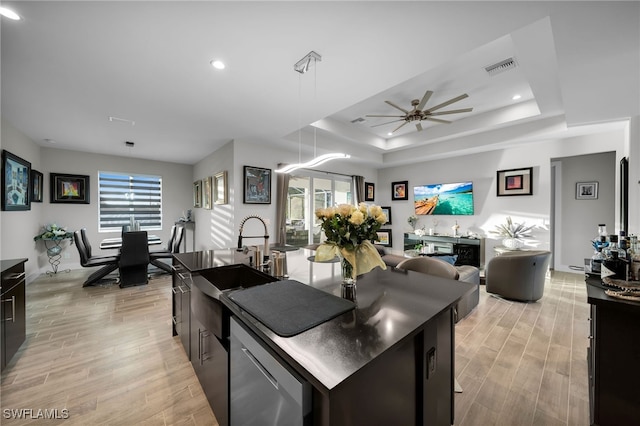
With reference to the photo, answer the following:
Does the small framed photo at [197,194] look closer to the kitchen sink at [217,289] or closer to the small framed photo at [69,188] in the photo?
the small framed photo at [69,188]

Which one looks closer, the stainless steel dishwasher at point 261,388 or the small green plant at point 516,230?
the stainless steel dishwasher at point 261,388

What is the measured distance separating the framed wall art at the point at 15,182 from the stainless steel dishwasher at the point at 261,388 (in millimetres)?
4579

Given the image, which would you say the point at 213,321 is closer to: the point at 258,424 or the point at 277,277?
the point at 277,277

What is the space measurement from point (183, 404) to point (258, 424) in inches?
42.7

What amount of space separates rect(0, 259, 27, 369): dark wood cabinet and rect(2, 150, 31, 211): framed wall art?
2.19m

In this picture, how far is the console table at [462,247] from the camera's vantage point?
503 centimetres

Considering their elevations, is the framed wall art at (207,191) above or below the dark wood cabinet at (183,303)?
above

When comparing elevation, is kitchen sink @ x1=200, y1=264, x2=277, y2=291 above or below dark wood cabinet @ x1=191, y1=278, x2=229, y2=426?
above

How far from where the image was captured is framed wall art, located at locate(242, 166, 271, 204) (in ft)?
14.2

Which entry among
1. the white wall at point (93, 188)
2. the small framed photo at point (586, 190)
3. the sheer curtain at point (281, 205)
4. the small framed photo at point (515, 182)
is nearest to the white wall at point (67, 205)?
the white wall at point (93, 188)

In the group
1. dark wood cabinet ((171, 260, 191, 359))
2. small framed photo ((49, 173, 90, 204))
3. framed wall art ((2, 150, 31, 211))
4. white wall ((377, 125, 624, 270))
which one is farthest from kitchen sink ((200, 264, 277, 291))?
small framed photo ((49, 173, 90, 204))

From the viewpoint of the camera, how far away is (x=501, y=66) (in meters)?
2.73

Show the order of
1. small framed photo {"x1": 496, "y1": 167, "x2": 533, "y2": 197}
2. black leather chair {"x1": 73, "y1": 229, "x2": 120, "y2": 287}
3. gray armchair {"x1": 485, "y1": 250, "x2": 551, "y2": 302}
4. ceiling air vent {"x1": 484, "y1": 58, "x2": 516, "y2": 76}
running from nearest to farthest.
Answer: ceiling air vent {"x1": 484, "y1": 58, "x2": 516, "y2": 76} → gray armchair {"x1": 485, "y1": 250, "x2": 551, "y2": 302} → black leather chair {"x1": 73, "y1": 229, "x2": 120, "y2": 287} → small framed photo {"x1": 496, "y1": 167, "x2": 533, "y2": 197}

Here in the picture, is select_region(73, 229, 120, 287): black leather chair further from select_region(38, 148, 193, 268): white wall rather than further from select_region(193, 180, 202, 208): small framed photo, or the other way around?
select_region(193, 180, 202, 208): small framed photo
